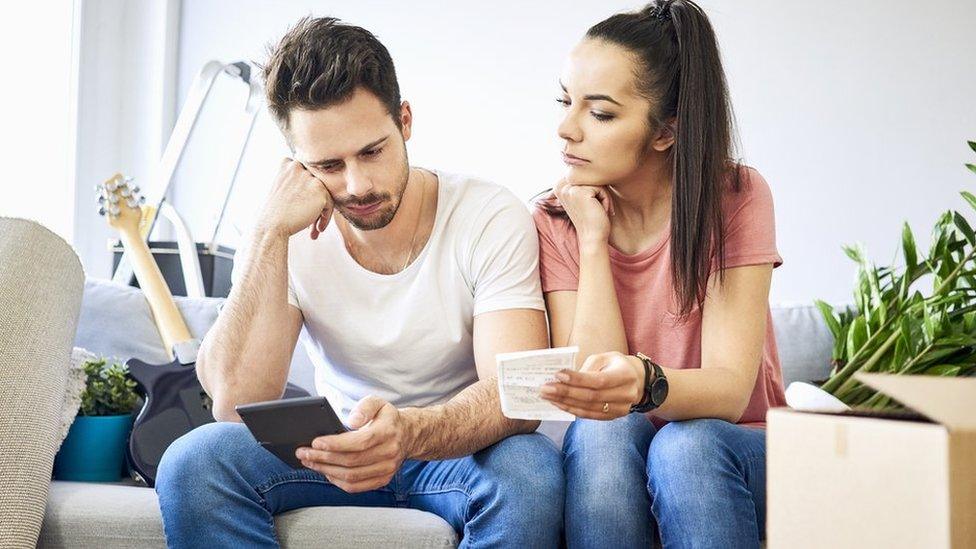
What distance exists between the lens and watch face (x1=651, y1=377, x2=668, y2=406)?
1296 mm

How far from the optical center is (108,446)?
1792 millimetres

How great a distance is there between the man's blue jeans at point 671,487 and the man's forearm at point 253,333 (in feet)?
1.70

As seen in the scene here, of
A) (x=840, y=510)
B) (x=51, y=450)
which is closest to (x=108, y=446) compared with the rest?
(x=51, y=450)

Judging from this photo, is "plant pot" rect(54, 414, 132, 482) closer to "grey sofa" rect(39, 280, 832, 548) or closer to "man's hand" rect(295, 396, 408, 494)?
"grey sofa" rect(39, 280, 832, 548)

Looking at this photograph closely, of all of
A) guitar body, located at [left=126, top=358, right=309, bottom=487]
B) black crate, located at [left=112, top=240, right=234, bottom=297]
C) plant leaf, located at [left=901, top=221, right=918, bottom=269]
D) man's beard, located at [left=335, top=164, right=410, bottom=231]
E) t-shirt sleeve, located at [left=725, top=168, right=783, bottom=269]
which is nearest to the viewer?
t-shirt sleeve, located at [left=725, top=168, right=783, bottom=269]

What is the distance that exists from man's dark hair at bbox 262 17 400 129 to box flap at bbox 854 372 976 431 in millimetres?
1049

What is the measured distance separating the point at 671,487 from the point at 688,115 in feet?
1.91

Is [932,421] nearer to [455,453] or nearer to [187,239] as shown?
[455,453]

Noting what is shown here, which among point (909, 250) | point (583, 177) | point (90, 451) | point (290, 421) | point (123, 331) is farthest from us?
point (123, 331)

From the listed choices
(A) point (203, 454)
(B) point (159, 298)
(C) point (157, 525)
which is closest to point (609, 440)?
(A) point (203, 454)

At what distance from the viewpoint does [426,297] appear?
5.26 feet

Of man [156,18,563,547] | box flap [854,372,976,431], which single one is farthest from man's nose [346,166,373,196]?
box flap [854,372,976,431]

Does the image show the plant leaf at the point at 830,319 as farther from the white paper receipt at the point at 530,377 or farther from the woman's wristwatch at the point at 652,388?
the white paper receipt at the point at 530,377

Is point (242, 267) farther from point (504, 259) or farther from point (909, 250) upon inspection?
point (909, 250)
